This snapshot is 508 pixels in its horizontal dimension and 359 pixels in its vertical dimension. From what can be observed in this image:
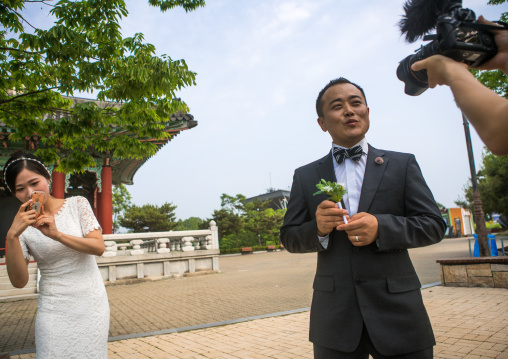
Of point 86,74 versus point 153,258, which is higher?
point 86,74

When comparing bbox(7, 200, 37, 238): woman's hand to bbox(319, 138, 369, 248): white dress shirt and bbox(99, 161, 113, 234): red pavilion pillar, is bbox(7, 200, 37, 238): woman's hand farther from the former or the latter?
bbox(99, 161, 113, 234): red pavilion pillar

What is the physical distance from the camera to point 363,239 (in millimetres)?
1645

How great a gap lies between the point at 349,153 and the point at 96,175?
49.4ft

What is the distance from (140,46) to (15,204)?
14956 millimetres

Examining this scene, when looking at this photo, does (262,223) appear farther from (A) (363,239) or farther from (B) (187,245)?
(A) (363,239)

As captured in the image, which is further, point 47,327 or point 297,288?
point 297,288

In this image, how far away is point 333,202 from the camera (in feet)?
5.54

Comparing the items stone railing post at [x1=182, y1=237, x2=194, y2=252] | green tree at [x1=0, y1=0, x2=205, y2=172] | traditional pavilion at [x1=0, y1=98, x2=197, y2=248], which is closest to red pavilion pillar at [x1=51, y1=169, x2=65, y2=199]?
traditional pavilion at [x1=0, y1=98, x2=197, y2=248]

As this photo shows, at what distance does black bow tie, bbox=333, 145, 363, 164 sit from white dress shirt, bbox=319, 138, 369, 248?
1.1 inches

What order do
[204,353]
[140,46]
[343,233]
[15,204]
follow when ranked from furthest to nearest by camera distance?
[15,204]
[140,46]
[204,353]
[343,233]

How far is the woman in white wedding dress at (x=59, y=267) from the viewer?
87.9 inches

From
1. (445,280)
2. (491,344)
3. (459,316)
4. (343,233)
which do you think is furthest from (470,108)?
(445,280)

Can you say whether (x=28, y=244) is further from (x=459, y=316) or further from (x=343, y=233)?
(x=459, y=316)

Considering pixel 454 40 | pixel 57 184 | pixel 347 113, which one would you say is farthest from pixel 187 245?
pixel 454 40
